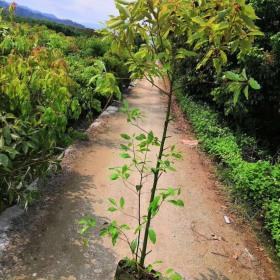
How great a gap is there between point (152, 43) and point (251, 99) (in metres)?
6.88

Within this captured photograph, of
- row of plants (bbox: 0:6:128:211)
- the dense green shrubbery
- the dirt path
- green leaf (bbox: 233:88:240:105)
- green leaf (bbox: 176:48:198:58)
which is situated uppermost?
green leaf (bbox: 176:48:198:58)

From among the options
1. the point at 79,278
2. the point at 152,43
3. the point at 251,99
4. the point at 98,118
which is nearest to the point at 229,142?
the point at 251,99

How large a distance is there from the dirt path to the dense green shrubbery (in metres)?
0.45

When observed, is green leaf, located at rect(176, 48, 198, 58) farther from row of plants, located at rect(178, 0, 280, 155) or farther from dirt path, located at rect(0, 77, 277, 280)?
row of plants, located at rect(178, 0, 280, 155)

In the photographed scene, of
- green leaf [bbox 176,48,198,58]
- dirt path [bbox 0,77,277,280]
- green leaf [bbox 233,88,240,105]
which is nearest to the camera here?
green leaf [bbox 233,88,240,105]

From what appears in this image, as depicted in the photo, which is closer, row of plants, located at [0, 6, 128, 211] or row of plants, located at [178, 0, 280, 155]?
row of plants, located at [0, 6, 128, 211]

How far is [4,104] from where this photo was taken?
13.0ft

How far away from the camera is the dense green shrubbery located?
5.25 m

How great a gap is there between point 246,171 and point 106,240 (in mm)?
3050

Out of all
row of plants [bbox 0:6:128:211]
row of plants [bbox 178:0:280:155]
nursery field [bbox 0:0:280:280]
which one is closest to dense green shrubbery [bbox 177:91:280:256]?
nursery field [bbox 0:0:280:280]

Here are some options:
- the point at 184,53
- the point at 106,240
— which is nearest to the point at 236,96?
the point at 184,53

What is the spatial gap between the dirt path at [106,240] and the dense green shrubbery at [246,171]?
0.45 m

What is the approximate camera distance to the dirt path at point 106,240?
13.5 ft

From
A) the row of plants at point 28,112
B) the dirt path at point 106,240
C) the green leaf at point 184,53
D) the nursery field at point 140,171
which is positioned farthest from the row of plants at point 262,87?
the green leaf at point 184,53
